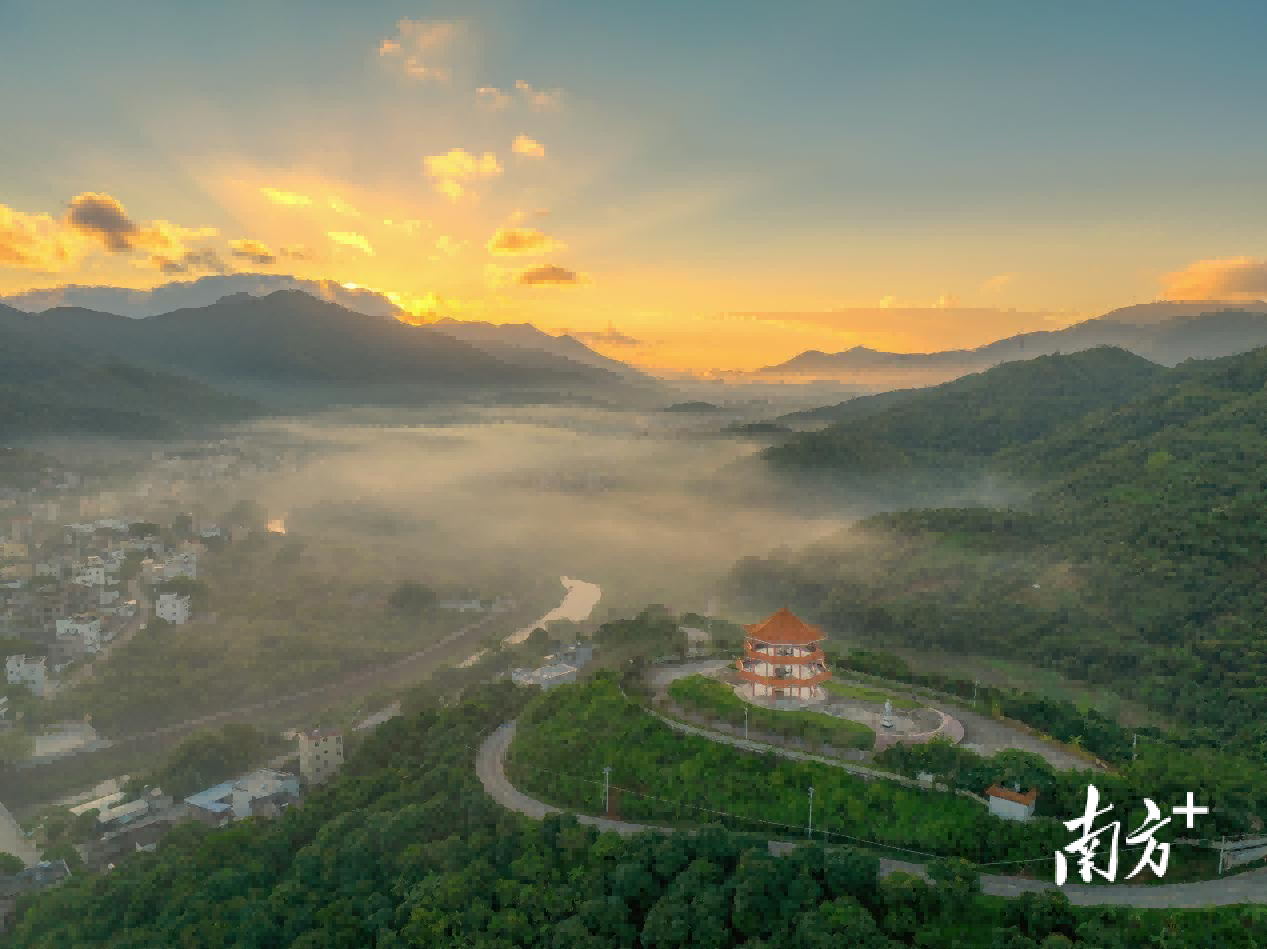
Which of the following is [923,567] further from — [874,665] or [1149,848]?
[1149,848]

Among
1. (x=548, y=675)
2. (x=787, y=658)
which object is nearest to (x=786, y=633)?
(x=787, y=658)

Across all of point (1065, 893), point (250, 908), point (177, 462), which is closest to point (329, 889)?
point (250, 908)

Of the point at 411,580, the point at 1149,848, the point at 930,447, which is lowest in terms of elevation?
the point at 411,580

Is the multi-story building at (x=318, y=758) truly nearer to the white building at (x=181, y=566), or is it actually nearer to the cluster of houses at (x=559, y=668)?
the cluster of houses at (x=559, y=668)

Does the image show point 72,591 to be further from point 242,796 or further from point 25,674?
point 242,796

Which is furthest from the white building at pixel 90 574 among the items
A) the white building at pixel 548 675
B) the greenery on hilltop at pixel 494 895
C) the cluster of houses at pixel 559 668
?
the greenery on hilltop at pixel 494 895

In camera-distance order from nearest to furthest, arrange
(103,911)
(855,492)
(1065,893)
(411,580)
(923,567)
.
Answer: (1065,893)
(103,911)
(923,567)
(411,580)
(855,492)

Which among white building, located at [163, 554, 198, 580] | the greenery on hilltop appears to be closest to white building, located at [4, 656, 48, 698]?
white building, located at [163, 554, 198, 580]
